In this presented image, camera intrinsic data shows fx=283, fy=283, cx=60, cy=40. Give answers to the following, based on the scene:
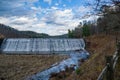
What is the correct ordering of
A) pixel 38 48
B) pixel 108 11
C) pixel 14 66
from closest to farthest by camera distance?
pixel 108 11, pixel 14 66, pixel 38 48

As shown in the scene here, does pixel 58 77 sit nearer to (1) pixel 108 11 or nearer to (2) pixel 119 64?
(2) pixel 119 64

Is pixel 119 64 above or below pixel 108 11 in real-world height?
below

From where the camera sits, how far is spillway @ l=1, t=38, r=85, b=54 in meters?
38.8

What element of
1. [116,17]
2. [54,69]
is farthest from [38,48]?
[116,17]

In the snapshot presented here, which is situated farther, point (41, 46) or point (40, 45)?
point (40, 45)

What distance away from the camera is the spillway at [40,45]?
38.8 metres

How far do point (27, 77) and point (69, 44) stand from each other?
2179 cm

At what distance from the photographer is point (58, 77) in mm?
18828

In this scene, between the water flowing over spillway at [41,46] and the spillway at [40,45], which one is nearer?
the water flowing over spillway at [41,46]

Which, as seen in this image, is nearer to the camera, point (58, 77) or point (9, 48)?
point (58, 77)

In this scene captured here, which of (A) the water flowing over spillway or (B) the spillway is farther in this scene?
(B) the spillway

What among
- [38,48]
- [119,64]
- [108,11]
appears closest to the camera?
[108,11]

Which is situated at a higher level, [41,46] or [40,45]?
[40,45]

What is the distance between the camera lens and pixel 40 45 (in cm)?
4028
